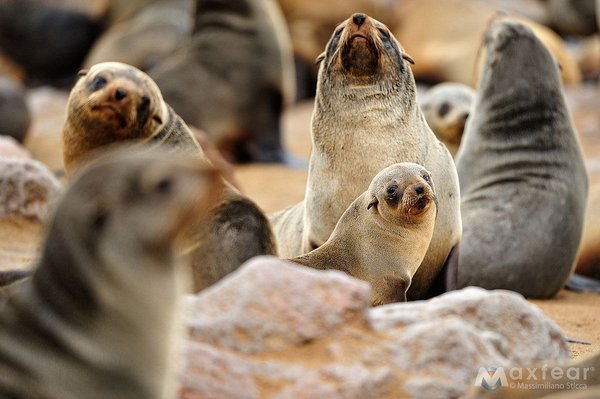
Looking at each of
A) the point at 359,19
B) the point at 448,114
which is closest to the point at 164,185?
the point at 359,19

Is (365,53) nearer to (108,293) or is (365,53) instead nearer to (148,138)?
(148,138)

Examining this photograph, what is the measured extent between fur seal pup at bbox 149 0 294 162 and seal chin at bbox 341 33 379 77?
5918mm

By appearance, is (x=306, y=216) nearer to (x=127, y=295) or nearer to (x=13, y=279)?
(x=13, y=279)

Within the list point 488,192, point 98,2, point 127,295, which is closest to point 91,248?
point 127,295

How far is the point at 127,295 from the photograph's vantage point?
2969 millimetres

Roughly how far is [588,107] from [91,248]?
11865 mm

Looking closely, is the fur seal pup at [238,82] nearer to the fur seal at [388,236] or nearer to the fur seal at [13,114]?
the fur seal at [13,114]

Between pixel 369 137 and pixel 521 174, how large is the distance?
2.08 meters

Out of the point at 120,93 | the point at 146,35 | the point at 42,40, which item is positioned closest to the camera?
the point at 120,93

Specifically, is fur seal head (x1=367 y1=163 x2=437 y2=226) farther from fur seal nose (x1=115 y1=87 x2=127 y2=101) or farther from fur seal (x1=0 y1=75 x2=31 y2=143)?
fur seal (x1=0 y1=75 x2=31 y2=143)

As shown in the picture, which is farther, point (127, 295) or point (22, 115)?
point (22, 115)

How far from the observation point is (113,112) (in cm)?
569

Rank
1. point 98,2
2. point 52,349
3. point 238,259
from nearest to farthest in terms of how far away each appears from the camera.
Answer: point 52,349
point 238,259
point 98,2

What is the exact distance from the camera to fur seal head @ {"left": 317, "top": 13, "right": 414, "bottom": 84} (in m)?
5.80
